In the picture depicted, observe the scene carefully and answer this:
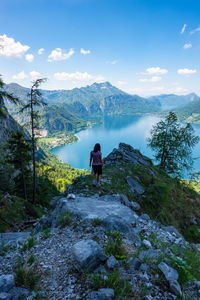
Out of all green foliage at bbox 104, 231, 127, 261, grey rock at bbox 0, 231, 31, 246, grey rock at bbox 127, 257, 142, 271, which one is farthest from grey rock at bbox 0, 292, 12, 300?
grey rock at bbox 0, 231, 31, 246

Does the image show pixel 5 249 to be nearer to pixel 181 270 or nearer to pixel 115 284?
pixel 115 284

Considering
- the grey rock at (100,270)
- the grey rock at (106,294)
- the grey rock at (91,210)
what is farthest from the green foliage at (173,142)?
the grey rock at (106,294)

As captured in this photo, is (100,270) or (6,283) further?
(100,270)

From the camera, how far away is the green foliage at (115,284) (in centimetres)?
268

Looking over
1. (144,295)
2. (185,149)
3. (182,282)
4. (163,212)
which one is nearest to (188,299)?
(182,282)

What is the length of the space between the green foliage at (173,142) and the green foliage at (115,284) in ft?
72.8

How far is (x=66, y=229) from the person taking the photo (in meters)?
5.39

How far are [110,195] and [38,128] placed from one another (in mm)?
12615

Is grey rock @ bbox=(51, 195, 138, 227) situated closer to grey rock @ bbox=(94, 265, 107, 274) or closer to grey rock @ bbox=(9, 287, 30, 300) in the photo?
grey rock @ bbox=(94, 265, 107, 274)

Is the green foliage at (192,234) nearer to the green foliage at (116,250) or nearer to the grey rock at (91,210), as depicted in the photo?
the grey rock at (91,210)

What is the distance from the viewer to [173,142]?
22297mm

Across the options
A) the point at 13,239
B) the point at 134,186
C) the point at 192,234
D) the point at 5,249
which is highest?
the point at 5,249

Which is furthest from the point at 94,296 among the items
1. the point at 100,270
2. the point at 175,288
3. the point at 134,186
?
the point at 134,186

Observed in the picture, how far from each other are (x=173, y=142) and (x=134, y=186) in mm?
13015
